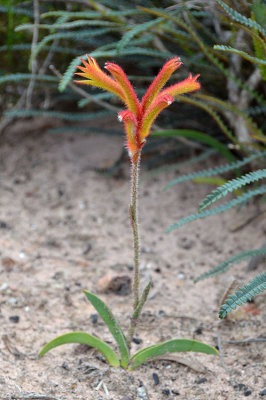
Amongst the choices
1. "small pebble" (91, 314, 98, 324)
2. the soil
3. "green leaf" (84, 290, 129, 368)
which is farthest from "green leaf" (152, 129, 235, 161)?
"green leaf" (84, 290, 129, 368)

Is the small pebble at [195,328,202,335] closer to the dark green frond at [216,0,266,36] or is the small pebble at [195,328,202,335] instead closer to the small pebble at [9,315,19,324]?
the small pebble at [9,315,19,324]

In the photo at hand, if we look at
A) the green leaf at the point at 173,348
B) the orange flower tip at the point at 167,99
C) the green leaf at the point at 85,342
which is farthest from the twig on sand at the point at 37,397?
the orange flower tip at the point at 167,99

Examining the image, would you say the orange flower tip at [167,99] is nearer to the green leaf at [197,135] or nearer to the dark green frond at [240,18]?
the dark green frond at [240,18]

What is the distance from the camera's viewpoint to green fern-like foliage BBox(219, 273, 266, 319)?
1261 millimetres

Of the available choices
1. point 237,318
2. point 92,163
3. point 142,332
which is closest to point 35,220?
point 92,163

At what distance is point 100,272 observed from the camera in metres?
2.15

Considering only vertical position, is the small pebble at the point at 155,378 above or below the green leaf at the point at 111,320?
below

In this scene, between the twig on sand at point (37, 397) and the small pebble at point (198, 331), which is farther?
the small pebble at point (198, 331)

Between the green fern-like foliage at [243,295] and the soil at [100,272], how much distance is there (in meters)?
0.34

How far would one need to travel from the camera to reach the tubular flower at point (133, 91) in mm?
1150

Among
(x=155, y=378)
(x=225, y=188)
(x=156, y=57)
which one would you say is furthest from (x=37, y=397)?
(x=156, y=57)

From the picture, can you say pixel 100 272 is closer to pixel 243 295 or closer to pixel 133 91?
pixel 243 295

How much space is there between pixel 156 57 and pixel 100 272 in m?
1.23

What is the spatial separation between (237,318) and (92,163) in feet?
4.96
